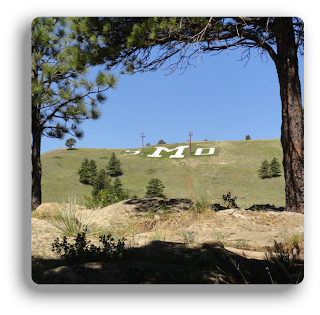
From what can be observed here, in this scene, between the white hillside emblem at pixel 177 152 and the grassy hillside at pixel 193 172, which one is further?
the white hillside emblem at pixel 177 152

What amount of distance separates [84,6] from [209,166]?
47.8 meters

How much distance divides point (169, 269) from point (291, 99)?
5089mm

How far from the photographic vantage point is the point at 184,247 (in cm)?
436

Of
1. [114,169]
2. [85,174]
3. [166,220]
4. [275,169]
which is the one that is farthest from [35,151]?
[275,169]

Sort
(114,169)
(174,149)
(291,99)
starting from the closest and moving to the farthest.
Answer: (291,99) < (114,169) < (174,149)

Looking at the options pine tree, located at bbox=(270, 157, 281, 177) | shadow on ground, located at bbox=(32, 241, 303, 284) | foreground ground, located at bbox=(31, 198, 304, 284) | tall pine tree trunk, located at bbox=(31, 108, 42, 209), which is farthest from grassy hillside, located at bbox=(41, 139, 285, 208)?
shadow on ground, located at bbox=(32, 241, 303, 284)

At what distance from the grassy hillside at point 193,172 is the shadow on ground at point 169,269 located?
29335 millimetres

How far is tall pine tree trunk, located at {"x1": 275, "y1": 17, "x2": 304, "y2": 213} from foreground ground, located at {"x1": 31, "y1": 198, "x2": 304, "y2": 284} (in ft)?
3.46

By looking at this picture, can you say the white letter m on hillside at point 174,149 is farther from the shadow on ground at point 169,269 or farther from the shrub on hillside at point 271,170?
the shadow on ground at point 169,269

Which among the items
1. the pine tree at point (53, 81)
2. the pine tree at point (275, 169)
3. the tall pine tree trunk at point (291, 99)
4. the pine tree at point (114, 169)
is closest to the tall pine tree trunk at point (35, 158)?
the pine tree at point (53, 81)

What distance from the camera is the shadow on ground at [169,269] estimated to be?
3039 mm

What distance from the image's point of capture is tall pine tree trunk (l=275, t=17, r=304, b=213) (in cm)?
698

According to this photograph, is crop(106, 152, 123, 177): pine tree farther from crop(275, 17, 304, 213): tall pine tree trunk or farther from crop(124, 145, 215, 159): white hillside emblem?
crop(275, 17, 304, 213): tall pine tree trunk

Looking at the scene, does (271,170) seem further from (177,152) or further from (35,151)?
(35,151)
